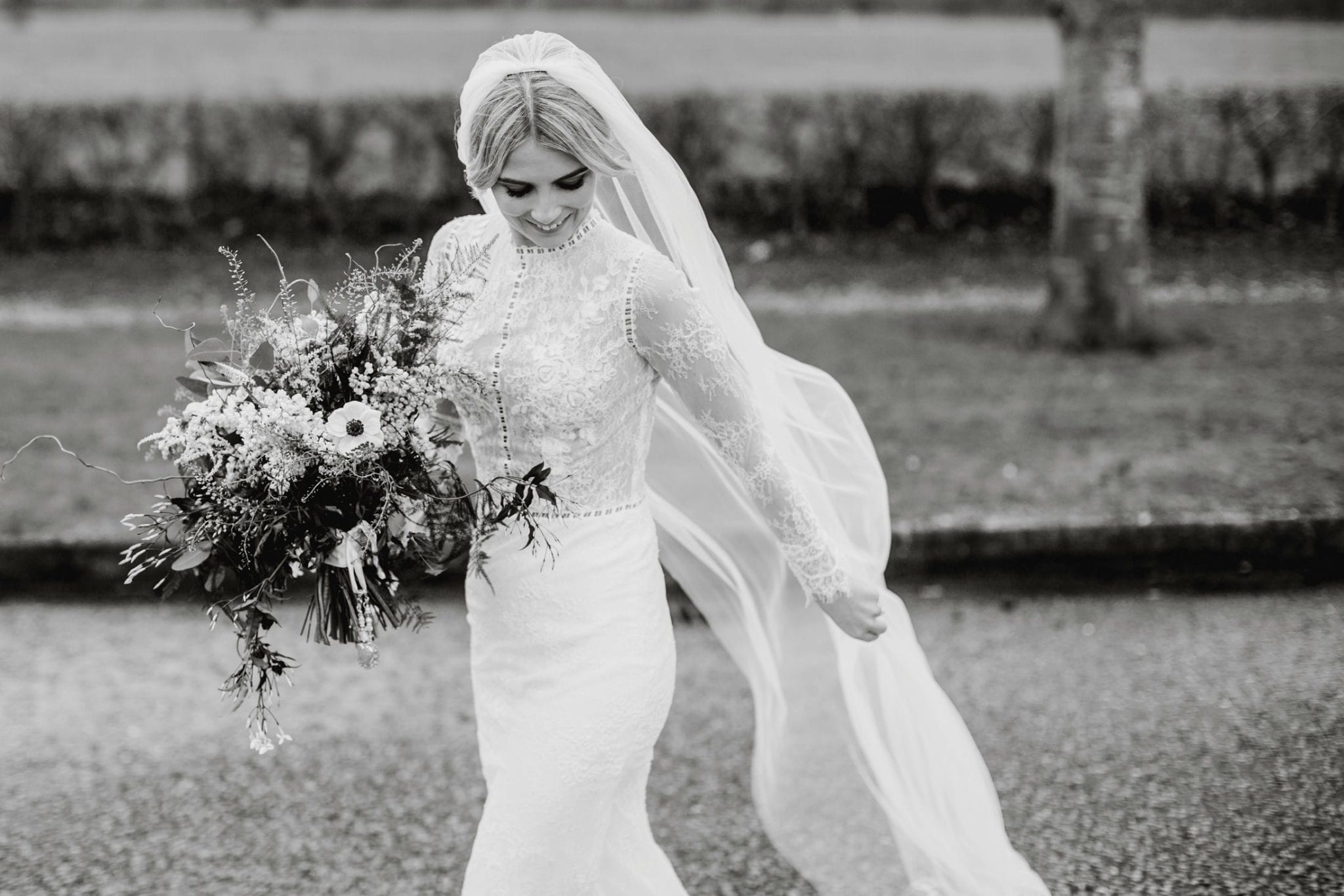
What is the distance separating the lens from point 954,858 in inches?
133

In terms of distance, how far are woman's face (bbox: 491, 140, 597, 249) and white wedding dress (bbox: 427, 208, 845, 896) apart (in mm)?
61

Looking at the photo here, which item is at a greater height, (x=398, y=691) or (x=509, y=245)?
(x=509, y=245)

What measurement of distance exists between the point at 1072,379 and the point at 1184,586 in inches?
107

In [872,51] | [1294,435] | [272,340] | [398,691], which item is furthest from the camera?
[872,51]

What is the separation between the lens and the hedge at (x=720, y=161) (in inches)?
502

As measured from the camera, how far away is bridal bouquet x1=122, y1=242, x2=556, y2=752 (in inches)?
98.1

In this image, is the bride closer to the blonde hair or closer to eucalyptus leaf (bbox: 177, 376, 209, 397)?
the blonde hair

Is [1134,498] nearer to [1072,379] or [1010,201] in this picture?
[1072,379]

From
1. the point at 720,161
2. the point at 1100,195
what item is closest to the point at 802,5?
the point at 720,161

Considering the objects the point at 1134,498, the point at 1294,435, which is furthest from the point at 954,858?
the point at 1294,435

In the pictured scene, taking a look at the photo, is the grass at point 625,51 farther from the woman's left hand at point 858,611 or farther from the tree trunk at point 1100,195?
the woman's left hand at point 858,611

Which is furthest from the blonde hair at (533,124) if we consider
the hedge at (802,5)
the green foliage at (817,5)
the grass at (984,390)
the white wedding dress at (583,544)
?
the hedge at (802,5)

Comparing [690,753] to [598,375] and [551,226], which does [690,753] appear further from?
[551,226]

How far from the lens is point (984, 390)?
26.6 feet
